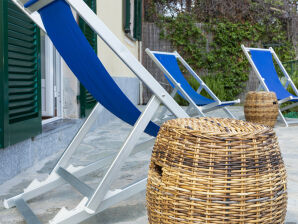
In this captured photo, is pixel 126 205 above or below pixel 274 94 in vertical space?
below

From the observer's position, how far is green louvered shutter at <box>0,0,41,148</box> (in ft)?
6.53

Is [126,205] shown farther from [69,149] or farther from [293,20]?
[293,20]

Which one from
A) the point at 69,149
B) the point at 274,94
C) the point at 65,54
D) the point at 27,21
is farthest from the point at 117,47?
the point at 274,94

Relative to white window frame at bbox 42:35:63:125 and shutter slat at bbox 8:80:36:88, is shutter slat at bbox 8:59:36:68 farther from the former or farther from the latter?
white window frame at bbox 42:35:63:125

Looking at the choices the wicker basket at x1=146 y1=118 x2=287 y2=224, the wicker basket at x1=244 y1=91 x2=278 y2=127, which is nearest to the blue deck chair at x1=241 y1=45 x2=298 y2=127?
the wicker basket at x1=244 y1=91 x2=278 y2=127

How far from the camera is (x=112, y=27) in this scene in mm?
5246

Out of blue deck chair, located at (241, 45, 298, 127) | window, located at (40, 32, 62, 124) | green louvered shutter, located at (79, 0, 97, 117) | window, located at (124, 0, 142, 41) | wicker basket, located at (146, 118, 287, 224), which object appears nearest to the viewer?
wicker basket, located at (146, 118, 287, 224)

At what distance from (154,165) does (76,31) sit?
1.95ft

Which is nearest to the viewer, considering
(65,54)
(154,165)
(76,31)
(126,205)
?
(154,165)

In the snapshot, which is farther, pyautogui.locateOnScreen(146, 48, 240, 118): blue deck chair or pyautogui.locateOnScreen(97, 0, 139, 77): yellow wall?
pyautogui.locateOnScreen(97, 0, 139, 77): yellow wall

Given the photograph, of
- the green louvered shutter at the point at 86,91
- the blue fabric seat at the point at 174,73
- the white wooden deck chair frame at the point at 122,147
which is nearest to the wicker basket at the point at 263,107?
the blue fabric seat at the point at 174,73

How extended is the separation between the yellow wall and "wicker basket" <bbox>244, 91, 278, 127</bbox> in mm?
2074

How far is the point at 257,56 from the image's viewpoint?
489cm

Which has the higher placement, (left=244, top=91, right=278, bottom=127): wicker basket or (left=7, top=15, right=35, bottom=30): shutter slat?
(left=7, top=15, right=35, bottom=30): shutter slat
